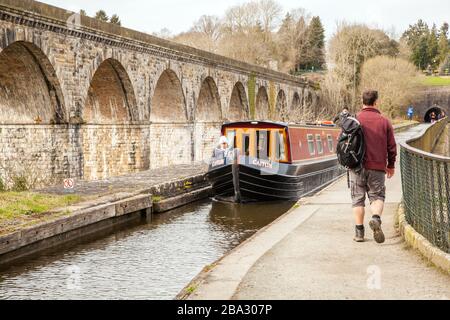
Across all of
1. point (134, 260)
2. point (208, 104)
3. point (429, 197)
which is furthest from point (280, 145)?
point (208, 104)

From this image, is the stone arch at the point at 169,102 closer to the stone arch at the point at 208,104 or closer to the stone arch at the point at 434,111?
the stone arch at the point at 208,104

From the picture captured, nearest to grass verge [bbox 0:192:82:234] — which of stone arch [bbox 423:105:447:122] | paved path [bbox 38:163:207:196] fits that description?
paved path [bbox 38:163:207:196]

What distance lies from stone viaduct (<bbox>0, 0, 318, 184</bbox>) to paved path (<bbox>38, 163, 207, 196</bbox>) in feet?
5.74

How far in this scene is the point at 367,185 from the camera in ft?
22.4

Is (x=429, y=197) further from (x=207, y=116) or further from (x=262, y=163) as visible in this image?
(x=207, y=116)

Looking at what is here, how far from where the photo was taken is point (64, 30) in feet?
57.9

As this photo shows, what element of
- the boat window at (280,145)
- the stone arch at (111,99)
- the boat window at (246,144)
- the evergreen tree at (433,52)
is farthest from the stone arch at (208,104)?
the evergreen tree at (433,52)

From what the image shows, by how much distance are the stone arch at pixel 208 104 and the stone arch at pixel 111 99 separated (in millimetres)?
9796

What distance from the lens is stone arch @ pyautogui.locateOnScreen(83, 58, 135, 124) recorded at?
2183 cm

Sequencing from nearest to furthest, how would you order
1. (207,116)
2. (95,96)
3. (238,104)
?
1. (95,96)
2. (207,116)
3. (238,104)

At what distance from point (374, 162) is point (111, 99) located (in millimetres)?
16533

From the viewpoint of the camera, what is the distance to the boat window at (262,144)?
54.1 feet
